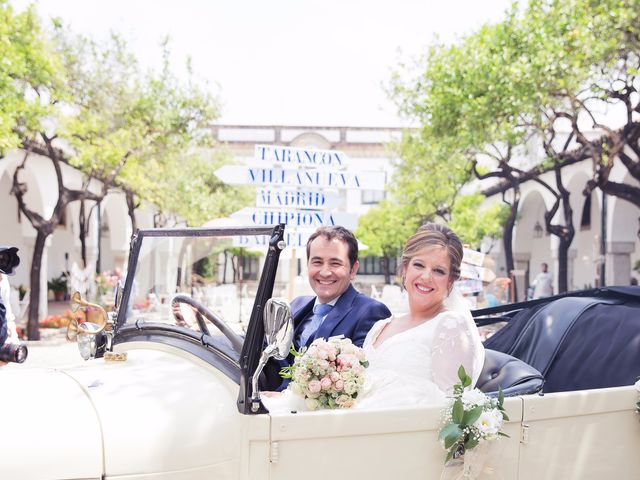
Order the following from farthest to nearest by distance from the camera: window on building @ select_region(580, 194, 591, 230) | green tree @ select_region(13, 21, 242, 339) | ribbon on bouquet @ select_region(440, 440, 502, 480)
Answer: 1. window on building @ select_region(580, 194, 591, 230)
2. green tree @ select_region(13, 21, 242, 339)
3. ribbon on bouquet @ select_region(440, 440, 502, 480)

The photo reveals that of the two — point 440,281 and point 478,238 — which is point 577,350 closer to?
point 440,281

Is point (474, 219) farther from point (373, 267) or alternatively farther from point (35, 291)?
point (373, 267)

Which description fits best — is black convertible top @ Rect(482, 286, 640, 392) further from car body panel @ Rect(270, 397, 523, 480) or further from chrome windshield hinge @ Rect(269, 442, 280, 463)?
chrome windshield hinge @ Rect(269, 442, 280, 463)

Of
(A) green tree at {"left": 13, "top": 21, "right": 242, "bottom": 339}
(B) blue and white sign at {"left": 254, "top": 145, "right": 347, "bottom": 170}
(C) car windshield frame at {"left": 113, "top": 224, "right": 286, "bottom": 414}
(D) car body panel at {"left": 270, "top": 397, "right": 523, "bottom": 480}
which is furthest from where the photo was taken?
(A) green tree at {"left": 13, "top": 21, "right": 242, "bottom": 339}

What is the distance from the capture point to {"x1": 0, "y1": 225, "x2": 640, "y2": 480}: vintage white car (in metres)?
2.01

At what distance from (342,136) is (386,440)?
48.0 m

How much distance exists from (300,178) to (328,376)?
19.7 feet

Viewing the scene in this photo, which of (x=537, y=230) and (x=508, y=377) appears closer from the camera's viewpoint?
(x=508, y=377)

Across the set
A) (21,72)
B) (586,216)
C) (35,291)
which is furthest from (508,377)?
(586,216)

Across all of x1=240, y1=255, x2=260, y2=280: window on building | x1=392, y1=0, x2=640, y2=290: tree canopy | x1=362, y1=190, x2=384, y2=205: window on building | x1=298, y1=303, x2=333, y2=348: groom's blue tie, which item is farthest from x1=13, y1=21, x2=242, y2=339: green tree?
x1=362, y1=190, x2=384, y2=205: window on building

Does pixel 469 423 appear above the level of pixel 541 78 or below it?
below

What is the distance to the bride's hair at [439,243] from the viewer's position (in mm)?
3098

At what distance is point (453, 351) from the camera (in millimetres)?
2779

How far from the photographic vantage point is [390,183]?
94.6 feet
